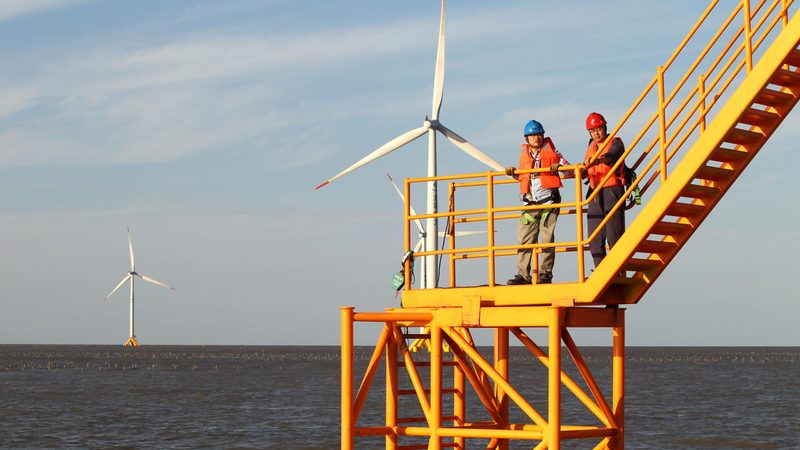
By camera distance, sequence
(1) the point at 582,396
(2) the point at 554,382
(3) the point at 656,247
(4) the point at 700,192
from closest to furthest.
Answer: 1. (2) the point at 554,382
2. (4) the point at 700,192
3. (3) the point at 656,247
4. (1) the point at 582,396

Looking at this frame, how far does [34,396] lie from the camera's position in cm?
9188

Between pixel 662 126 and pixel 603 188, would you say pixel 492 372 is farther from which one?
pixel 662 126

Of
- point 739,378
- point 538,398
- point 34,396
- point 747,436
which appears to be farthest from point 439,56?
point 739,378

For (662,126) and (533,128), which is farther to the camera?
(533,128)

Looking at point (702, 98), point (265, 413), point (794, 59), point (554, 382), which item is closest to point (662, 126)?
point (702, 98)

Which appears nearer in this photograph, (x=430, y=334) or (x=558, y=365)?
(x=558, y=365)

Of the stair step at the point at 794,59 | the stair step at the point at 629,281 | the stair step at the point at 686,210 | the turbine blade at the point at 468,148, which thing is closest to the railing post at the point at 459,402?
the stair step at the point at 629,281

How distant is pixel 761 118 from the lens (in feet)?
60.9

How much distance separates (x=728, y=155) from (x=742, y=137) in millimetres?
345

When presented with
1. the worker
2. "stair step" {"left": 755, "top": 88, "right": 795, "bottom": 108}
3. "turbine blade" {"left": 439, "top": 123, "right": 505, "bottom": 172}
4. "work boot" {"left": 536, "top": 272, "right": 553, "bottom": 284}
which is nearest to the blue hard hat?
the worker

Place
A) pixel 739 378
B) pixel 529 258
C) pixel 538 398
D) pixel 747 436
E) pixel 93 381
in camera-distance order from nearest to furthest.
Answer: pixel 529 258, pixel 747 436, pixel 538 398, pixel 93 381, pixel 739 378

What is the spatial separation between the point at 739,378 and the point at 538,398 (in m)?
50.6

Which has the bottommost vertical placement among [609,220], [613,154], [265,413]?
[265,413]

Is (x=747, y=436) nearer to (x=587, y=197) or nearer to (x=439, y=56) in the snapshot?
(x=439, y=56)
